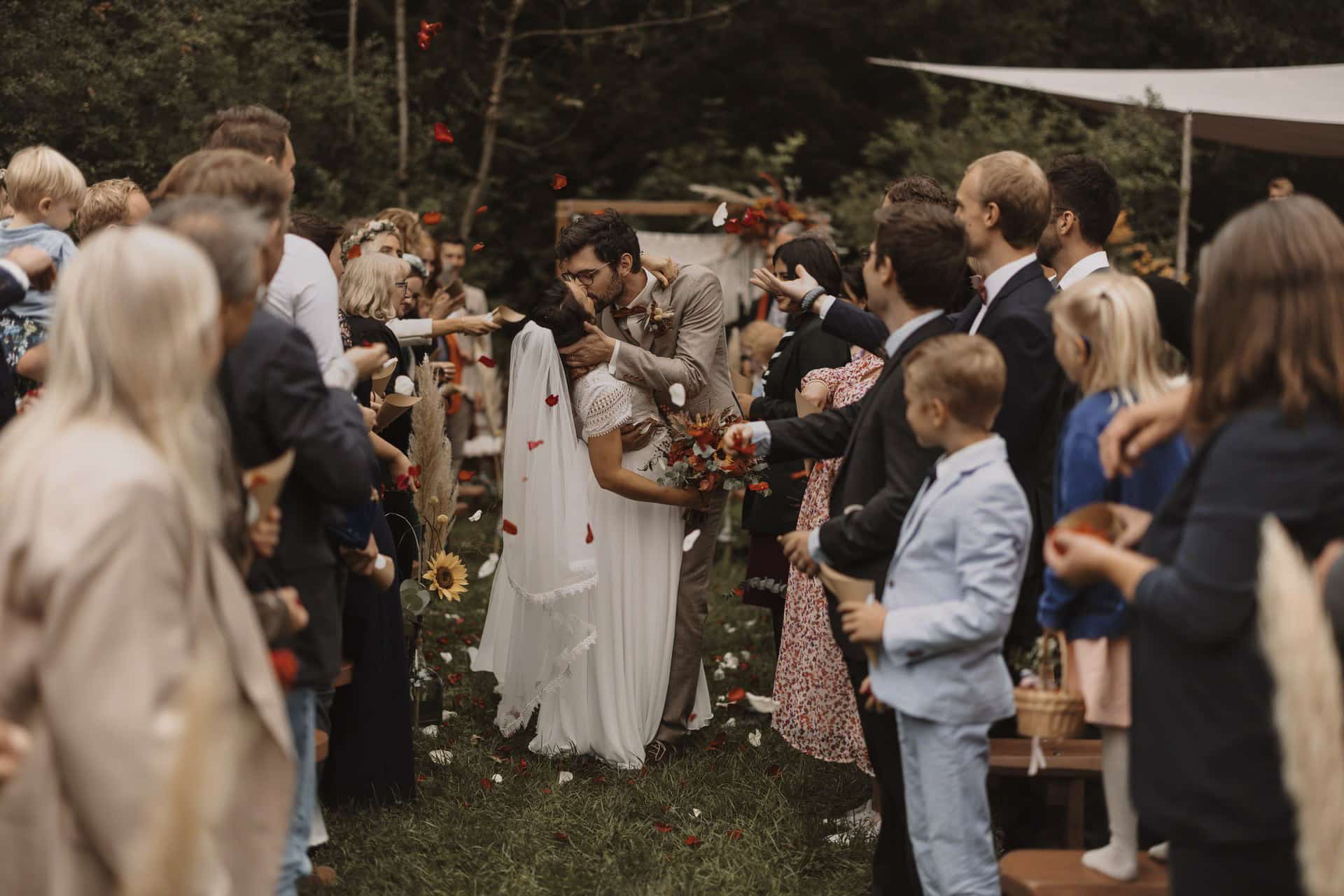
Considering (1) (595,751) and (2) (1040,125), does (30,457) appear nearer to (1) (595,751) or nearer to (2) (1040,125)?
(1) (595,751)

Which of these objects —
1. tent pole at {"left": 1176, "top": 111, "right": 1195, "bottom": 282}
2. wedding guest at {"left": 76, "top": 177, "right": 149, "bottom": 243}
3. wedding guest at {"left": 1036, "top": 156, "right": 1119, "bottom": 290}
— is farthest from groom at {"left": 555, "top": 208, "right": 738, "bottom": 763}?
tent pole at {"left": 1176, "top": 111, "right": 1195, "bottom": 282}

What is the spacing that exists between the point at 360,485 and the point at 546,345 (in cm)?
228

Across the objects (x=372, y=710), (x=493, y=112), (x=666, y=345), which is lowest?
(x=372, y=710)

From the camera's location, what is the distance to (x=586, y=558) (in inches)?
203

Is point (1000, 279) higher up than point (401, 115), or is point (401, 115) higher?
point (401, 115)

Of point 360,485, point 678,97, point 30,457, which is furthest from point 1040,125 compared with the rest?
point 30,457

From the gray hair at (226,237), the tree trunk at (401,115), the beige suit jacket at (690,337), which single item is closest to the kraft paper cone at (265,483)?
the gray hair at (226,237)

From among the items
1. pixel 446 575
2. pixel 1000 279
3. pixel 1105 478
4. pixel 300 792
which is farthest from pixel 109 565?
pixel 446 575

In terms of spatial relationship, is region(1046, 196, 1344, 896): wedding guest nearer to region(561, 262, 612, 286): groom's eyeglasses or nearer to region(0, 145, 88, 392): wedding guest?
region(561, 262, 612, 286): groom's eyeglasses

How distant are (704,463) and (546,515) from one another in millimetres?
694

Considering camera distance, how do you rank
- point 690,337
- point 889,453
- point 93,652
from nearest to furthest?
point 93,652, point 889,453, point 690,337

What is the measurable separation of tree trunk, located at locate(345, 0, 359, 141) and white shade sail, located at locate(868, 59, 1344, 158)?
15.9ft

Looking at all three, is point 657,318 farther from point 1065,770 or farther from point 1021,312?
point 1065,770

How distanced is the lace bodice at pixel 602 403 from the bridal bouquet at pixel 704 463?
22 centimetres
